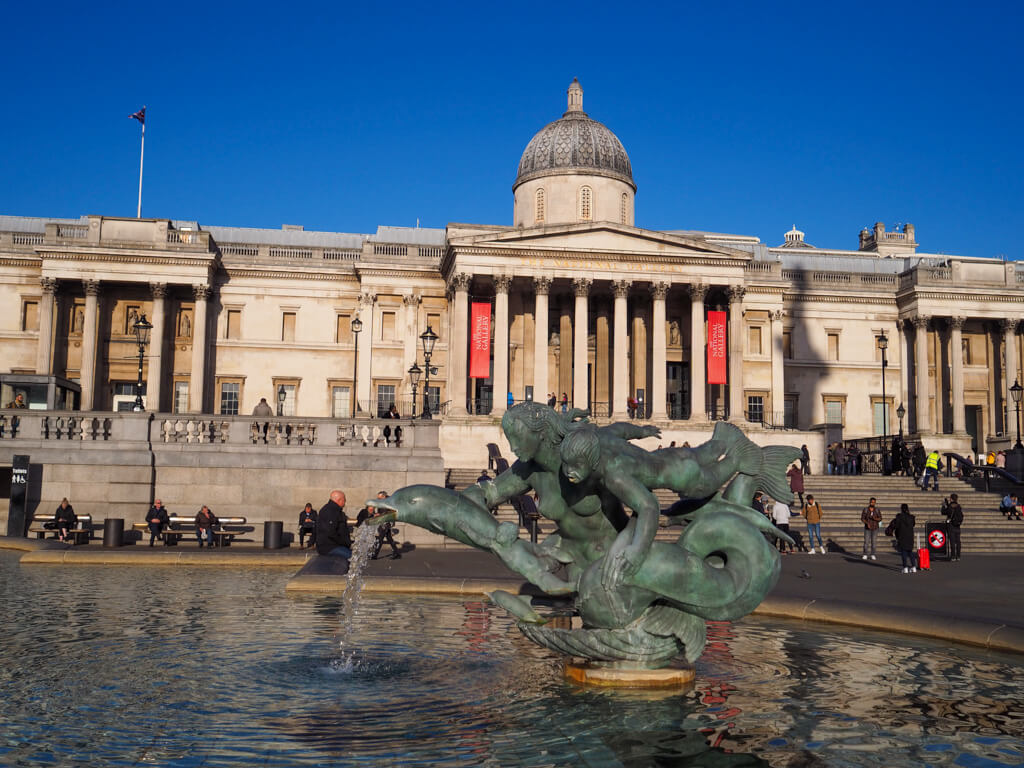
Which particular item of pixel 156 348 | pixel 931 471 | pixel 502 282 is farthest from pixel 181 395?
pixel 931 471

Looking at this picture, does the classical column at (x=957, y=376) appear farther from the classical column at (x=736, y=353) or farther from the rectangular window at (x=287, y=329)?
the rectangular window at (x=287, y=329)

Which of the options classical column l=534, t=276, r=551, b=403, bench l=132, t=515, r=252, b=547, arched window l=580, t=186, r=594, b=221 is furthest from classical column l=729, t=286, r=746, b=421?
bench l=132, t=515, r=252, b=547

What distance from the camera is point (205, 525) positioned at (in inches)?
907

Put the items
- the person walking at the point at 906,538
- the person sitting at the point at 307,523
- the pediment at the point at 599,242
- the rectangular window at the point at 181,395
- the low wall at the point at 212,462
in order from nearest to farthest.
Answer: the person walking at the point at 906,538
the person sitting at the point at 307,523
the low wall at the point at 212,462
the pediment at the point at 599,242
the rectangular window at the point at 181,395

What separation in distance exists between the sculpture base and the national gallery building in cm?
3570

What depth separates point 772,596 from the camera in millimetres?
13195

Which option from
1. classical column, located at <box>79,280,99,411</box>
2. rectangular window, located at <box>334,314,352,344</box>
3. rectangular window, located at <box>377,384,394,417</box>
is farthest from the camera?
rectangular window, located at <box>334,314,352,344</box>

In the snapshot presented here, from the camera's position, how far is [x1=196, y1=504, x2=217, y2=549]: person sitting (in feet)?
75.3

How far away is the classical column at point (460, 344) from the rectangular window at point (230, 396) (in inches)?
514

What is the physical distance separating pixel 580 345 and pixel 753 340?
42.6ft

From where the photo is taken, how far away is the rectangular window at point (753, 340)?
184 ft

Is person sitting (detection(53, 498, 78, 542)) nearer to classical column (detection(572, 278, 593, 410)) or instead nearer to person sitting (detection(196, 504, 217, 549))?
person sitting (detection(196, 504, 217, 549))

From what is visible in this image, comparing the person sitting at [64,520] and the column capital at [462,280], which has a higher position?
the column capital at [462,280]

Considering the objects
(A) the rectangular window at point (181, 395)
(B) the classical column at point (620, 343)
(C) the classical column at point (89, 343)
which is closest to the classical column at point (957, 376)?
(B) the classical column at point (620, 343)
